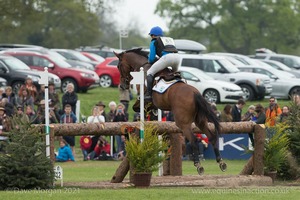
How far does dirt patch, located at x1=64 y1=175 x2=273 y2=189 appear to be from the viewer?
15.0 m

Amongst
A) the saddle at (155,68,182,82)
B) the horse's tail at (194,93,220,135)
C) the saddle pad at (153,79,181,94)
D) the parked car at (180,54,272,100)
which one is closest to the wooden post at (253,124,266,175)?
the horse's tail at (194,93,220,135)

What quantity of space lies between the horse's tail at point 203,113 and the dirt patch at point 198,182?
923 mm

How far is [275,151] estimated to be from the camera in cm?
1644

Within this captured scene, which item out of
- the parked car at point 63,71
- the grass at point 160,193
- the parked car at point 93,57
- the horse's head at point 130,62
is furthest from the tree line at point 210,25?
the grass at point 160,193

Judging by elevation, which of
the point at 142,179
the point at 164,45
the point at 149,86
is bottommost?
the point at 142,179

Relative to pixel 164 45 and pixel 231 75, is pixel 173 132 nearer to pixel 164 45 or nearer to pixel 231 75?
pixel 164 45

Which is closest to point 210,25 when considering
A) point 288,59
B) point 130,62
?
point 288,59

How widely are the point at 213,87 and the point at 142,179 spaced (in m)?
19.6

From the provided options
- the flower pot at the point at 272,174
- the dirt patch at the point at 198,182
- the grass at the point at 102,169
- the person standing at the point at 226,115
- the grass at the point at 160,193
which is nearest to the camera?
the grass at the point at 160,193

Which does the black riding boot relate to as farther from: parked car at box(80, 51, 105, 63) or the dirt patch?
parked car at box(80, 51, 105, 63)

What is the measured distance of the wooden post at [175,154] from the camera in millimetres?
16320

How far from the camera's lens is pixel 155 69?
51.9ft

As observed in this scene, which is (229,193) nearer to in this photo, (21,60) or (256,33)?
(21,60)

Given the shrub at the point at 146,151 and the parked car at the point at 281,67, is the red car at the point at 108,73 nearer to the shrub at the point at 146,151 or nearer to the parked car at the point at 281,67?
the parked car at the point at 281,67
